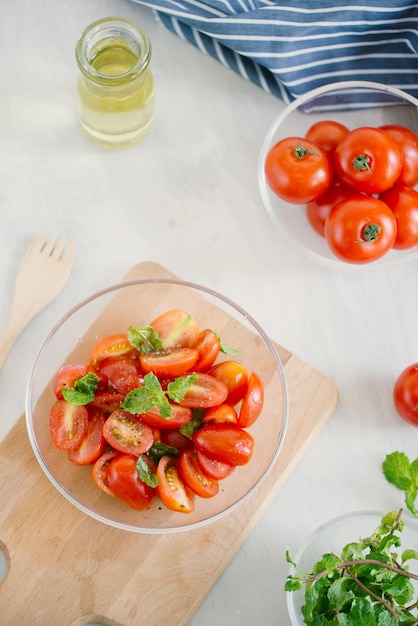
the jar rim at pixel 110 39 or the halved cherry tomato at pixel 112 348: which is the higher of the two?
the jar rim at pixel 110 39

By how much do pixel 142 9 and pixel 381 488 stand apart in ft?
3.24

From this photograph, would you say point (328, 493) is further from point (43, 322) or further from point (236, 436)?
point (43, 322)

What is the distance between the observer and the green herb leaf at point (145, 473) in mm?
1305

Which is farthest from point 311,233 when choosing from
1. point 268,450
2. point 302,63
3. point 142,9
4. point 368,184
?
point 142,9

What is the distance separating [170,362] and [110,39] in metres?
0.58

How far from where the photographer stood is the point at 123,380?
1344mm

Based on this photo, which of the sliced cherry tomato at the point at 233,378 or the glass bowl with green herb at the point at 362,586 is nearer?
the glass bowl with green herb at the point at 362,586

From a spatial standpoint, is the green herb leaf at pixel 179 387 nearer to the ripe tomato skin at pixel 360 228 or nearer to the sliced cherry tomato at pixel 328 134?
the ripe tomato skin at pixel 360 228

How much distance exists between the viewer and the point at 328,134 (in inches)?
59.8

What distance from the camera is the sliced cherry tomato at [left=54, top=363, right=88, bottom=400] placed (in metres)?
1.35

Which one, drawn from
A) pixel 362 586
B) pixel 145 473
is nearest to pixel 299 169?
pixel 145 473

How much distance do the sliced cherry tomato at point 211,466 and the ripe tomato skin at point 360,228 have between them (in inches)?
16.0

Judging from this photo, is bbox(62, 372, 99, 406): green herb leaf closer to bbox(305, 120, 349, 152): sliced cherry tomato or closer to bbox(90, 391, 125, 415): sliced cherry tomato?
bbox(90, 391, 125, 415): sliced cherry tomato

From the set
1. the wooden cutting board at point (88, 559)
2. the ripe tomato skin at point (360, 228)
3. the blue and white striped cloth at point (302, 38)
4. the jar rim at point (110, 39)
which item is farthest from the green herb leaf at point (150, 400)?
the blue and white striped cloth at point (302, 38)
